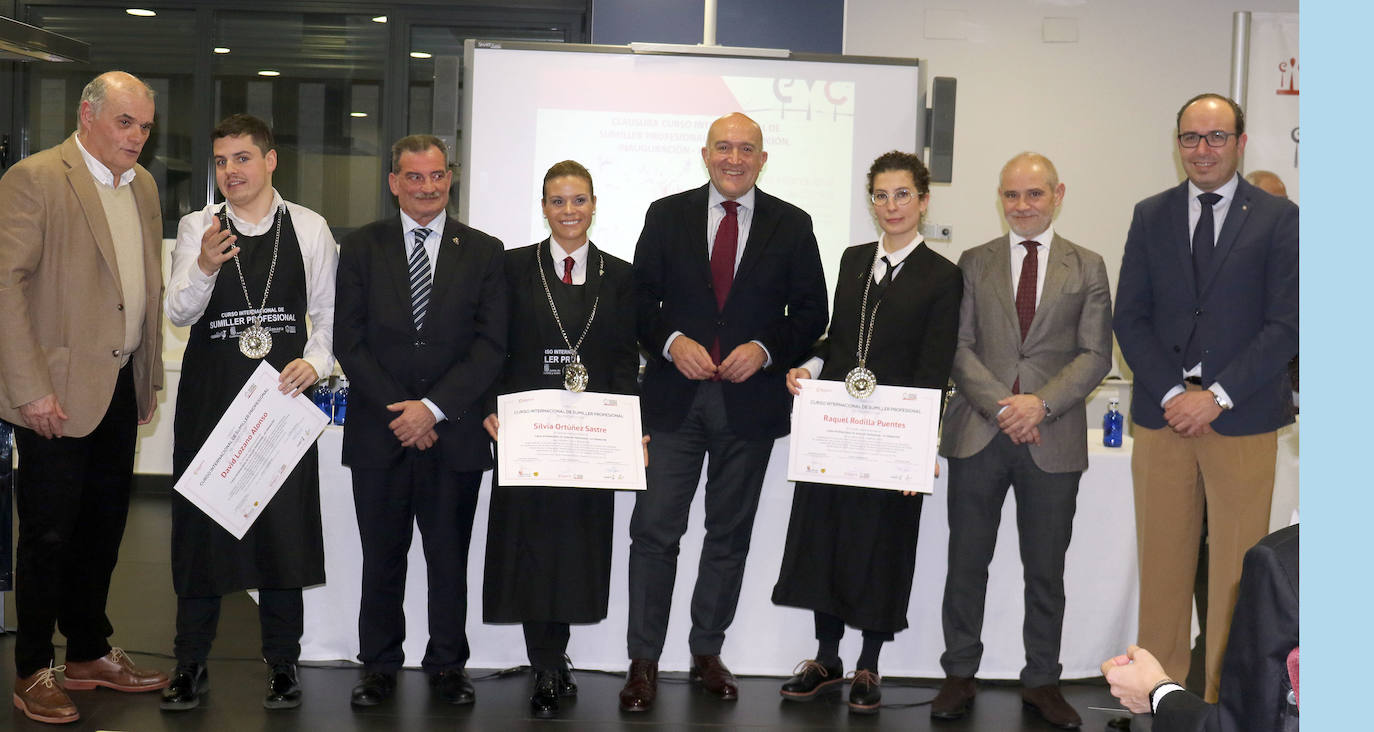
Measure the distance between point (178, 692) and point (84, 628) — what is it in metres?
0.40

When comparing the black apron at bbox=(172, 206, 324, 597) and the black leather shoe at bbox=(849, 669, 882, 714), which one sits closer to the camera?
the black apron at bbox=(172, 206, 324, 597)

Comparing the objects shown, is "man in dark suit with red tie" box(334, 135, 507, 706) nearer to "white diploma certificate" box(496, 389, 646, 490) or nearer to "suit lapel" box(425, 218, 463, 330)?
"suit lapel" box(425, 218, 463, 330)

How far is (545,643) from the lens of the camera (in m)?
3.58

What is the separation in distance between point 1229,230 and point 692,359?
1.68m

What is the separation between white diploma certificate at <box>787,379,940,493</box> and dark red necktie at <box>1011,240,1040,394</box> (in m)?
0.36

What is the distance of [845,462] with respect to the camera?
3516 millimetres

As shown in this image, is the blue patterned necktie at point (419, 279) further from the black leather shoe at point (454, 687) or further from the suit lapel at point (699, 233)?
the black leather shoe at point (454, 687)

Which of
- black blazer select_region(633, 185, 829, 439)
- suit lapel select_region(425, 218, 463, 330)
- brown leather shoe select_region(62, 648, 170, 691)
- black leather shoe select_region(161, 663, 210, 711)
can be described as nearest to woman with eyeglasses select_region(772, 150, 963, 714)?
black blazer select_region(633, 185, 829, 439)

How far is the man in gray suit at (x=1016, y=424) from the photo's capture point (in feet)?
11.6

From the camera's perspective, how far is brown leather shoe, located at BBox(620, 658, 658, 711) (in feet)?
11.7

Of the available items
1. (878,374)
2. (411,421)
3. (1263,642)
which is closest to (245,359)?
(411,421)

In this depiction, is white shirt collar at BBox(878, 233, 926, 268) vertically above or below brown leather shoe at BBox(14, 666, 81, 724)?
above

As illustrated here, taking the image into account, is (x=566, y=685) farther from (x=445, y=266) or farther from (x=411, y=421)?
(x=445, y=266)

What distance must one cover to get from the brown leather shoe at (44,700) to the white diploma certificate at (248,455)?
0.68 m
